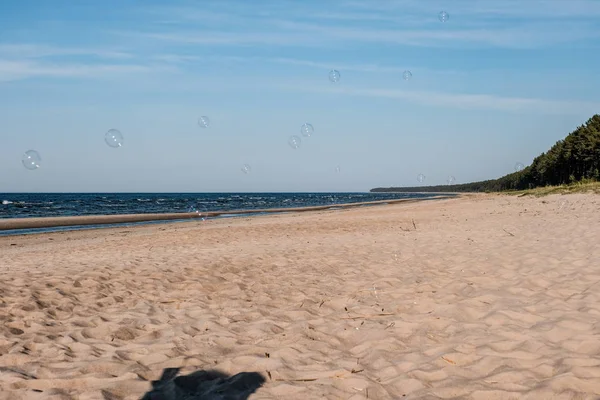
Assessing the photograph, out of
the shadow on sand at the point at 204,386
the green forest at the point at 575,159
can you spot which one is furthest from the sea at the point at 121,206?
the green forest at the point at 575,159

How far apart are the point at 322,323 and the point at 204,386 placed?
215 cm

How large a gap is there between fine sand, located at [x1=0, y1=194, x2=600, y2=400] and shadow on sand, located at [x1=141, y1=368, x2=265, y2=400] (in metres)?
0.09

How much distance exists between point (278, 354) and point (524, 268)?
5.43 meters

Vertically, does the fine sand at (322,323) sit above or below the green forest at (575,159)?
below

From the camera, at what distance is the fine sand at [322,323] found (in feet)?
13.7

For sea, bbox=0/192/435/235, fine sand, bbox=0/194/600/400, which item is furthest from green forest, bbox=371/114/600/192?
fine sand, bbox=0/194/600/400

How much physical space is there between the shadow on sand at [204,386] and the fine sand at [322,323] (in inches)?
3.4

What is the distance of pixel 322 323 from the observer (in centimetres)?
607

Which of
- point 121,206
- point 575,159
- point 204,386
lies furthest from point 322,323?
point 575,159

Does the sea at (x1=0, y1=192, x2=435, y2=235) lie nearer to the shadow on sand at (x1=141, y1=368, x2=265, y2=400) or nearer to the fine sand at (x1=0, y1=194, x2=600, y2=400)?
the fine sand at (x1=0, y1=194, x2=600, y2=400)

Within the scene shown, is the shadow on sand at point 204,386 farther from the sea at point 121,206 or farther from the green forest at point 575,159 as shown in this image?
the green forest at point 575,159

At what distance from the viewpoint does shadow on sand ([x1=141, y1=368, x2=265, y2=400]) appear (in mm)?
4051

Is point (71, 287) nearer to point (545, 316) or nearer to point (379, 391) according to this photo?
point (379, 391)

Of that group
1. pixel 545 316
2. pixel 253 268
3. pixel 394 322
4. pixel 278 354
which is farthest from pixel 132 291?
pixel 545 316
